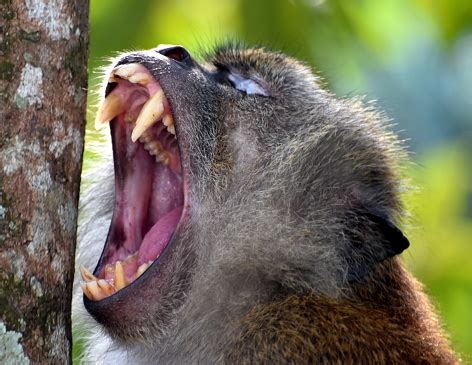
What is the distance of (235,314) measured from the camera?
3801mm

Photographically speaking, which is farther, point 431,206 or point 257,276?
point 431,206

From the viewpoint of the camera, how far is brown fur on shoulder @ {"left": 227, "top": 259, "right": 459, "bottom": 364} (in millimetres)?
3656

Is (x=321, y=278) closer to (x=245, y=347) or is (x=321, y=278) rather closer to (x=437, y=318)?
(x=245, y=347)

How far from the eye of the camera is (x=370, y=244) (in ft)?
13.0

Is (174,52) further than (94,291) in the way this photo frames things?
Yes

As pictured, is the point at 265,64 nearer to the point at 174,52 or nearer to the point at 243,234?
the point at 174,52

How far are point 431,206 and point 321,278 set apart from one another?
350cm

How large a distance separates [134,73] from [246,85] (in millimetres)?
693

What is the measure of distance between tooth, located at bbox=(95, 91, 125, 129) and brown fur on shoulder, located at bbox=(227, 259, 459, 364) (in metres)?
1.18

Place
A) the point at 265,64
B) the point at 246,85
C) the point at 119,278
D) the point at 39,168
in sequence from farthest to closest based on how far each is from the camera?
the point at 265,64
the point at 246,85
the point at 119,278
the point at 39,168

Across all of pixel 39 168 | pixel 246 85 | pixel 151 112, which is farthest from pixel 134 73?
pixel 39 168

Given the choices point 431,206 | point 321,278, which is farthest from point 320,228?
point 431,206

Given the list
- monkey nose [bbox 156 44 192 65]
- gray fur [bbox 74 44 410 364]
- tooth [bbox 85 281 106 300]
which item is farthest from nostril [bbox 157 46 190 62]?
tooth [bbox 85 281 106 300]

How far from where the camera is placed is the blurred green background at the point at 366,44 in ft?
19.4
